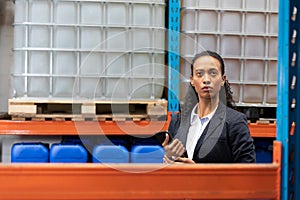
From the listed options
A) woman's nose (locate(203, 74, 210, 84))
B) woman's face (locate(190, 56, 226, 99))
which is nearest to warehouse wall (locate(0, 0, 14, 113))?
woman's face (locate(190, 56, 226, 99))

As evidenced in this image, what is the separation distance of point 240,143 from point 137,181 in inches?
31.9

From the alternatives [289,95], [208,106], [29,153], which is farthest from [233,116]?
[29,153]

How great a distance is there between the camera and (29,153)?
13.1 feet

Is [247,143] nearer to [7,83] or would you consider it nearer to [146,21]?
[146,21]

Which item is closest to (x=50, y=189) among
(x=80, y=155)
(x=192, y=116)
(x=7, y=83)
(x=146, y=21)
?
(x=192, y=116)

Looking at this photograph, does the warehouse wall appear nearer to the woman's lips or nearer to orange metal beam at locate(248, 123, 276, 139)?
orange metal beam at locate(248, 123, 276, 139)

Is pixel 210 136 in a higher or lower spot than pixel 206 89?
lower

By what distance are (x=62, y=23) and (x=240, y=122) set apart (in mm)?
2237

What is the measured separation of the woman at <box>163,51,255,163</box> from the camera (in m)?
2.34

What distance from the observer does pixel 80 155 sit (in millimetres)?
4020

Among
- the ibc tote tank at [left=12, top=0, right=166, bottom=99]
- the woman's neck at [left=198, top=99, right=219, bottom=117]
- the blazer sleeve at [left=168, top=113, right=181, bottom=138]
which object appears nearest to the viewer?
the woman's neck at [left=198, top=99, right=219, bottom=117]

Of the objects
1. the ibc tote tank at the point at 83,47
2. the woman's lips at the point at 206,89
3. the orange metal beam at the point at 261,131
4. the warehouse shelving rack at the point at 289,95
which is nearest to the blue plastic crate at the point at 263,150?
the orange metal beam at the point at 261,131

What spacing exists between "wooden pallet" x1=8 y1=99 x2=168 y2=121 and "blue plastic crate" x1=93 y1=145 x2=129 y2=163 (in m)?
0.30

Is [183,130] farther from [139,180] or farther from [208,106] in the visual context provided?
[139,180]
